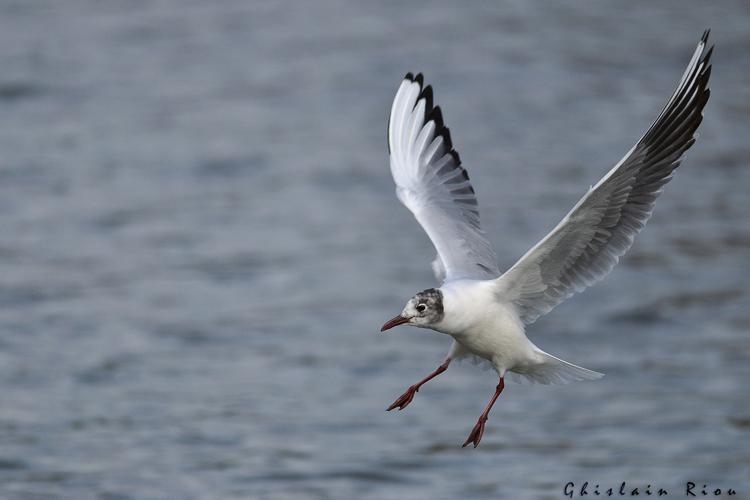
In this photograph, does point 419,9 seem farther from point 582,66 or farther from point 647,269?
point 647,269

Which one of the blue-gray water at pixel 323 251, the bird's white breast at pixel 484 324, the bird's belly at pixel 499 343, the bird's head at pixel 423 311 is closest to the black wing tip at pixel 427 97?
the bird's white breast at pixel 484 324

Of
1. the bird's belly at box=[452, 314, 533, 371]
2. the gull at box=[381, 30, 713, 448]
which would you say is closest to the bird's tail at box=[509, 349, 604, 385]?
the gull at box=[381, 30, 713, 448]

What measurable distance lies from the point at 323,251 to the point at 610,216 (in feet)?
27.0

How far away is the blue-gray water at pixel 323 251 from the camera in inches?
461

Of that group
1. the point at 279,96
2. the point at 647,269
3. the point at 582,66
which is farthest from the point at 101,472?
the point at 582,66

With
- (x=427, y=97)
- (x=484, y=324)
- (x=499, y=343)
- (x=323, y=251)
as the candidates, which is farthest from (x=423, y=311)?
(x=323, y=251)

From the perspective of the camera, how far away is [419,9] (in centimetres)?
2205

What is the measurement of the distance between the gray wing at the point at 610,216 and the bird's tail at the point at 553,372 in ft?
0.88

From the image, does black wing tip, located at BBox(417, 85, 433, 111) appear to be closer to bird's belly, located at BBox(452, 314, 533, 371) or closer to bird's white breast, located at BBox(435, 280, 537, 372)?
bird's white breast, located at BBox(435, 280, 537, 372)

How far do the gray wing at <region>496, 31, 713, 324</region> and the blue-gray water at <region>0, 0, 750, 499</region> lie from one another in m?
3.78

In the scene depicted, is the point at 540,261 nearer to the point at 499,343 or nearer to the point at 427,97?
the point at 499,343

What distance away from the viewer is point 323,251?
15.4m

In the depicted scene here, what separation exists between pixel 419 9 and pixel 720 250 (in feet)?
26.5

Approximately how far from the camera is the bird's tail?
25.2 ft
